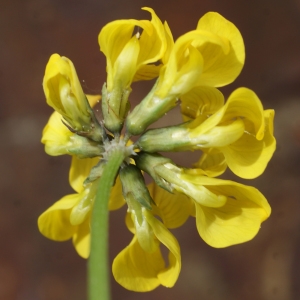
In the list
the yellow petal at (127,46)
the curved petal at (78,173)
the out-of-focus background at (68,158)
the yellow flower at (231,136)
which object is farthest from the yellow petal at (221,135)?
the out-of-focus background at (68,158)

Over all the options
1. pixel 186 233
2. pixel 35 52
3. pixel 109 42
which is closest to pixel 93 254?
pixel 109 42

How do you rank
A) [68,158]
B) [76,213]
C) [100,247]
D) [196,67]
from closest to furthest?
[100,247] → [196,67] → [76,213] → [68,158]

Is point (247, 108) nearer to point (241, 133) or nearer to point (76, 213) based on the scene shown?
point (241, 133)

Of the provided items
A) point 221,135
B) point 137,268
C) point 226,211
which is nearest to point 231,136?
point 221,135

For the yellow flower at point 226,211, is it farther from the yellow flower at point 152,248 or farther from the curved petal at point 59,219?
the curved petal at point 59,219

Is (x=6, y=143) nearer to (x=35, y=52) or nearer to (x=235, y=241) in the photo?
(x=35, y=52)

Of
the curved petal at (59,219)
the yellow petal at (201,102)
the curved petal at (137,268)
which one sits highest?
the yellow petal at (201,102)

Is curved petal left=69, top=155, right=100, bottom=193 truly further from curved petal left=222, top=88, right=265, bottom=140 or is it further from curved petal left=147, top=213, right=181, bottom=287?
curved petal left=222, top=88, right=265, bottom=140
